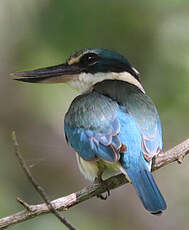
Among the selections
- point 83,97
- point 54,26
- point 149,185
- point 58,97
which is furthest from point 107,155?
point 58,97

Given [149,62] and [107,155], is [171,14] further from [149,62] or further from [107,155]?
[107,155]

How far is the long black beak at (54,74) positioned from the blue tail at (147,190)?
1.18 m

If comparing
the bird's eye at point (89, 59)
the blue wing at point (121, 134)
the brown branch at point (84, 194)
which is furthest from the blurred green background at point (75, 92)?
the brown branch at point (84, 194)

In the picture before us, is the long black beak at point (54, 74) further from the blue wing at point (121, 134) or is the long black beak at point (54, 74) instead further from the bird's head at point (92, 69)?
the blue wing at point (121, 134)

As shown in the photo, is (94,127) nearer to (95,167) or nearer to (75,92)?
(95,167)

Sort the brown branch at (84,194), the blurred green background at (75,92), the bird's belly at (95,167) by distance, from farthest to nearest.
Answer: the blurred green background at (75,92) < the bird's belly at (95,167) < the brown branch at (84,194)

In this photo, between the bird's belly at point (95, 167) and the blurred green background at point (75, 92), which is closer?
the bird's belly at point (95, 167)

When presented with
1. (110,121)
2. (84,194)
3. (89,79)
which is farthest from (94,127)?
(89,79)

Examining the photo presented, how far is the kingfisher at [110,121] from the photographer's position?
11.6 ft

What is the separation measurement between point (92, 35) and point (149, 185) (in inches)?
97.2

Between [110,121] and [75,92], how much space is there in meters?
2.13

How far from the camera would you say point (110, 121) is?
12.3 feet

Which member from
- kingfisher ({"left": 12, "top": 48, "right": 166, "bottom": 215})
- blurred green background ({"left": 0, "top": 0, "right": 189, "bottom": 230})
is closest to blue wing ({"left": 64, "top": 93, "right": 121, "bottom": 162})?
kingfisher ({"left": 12, "top": 48, "right": 166, "bottom": 215})

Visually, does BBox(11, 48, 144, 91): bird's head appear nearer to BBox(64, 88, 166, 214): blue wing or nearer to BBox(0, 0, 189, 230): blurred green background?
BBox(64, 88, 166, 214): blue wing
